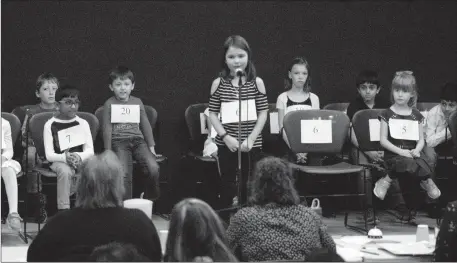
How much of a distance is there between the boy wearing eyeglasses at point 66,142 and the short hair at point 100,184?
2.50m

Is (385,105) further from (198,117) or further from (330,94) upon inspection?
(198,117)

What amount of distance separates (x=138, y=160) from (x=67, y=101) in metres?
0.80

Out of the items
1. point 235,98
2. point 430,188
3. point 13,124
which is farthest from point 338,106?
point 13,124

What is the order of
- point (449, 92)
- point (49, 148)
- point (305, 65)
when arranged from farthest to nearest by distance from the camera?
point (449, 92) < point (305, 65) < point (49, 148)

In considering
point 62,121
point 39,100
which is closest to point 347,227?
point 62,121

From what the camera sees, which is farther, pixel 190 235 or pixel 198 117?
pixel 198 117

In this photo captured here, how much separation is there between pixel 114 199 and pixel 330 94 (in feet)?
14.9

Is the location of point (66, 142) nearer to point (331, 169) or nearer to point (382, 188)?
point (331, 169)

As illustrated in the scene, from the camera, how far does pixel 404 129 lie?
6.32 metres

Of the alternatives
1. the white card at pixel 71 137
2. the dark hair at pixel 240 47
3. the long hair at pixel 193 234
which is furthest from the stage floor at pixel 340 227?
the long hair at pixel 193 234

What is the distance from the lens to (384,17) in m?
7.61

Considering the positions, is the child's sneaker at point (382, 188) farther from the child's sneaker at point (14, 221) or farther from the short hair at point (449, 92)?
the child's sneaker at point (14, 221)

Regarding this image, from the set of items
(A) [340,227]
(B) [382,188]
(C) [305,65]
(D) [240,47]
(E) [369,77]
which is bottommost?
(A) [340,227]

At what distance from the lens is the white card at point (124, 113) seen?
21.2 feet
